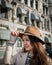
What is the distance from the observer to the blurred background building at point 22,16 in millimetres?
22725

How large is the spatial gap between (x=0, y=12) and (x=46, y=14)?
13.8 metres

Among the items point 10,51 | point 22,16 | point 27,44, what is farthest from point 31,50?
point 22,16

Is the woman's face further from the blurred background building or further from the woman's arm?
the blurred background building

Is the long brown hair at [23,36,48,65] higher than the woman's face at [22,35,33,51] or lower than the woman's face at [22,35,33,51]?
lower

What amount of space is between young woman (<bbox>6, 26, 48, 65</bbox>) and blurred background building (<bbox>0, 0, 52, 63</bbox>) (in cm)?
1807

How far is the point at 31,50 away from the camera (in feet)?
9.18

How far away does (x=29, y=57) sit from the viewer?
2885mm

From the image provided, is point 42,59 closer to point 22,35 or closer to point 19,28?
point 22,35

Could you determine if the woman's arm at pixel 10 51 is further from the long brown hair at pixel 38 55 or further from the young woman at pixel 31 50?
the long brown hair at pixel 38 55

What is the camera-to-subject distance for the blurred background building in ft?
74.6

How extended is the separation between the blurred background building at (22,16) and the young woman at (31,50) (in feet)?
59.3

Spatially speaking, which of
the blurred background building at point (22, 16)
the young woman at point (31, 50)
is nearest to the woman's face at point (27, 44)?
the young woman at point (31, 50)

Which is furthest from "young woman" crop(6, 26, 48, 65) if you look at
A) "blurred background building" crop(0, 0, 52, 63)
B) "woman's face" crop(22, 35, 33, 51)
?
"blurred background building" crop(0, 0, 52, 63)

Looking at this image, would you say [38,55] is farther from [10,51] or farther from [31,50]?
[10,51]
